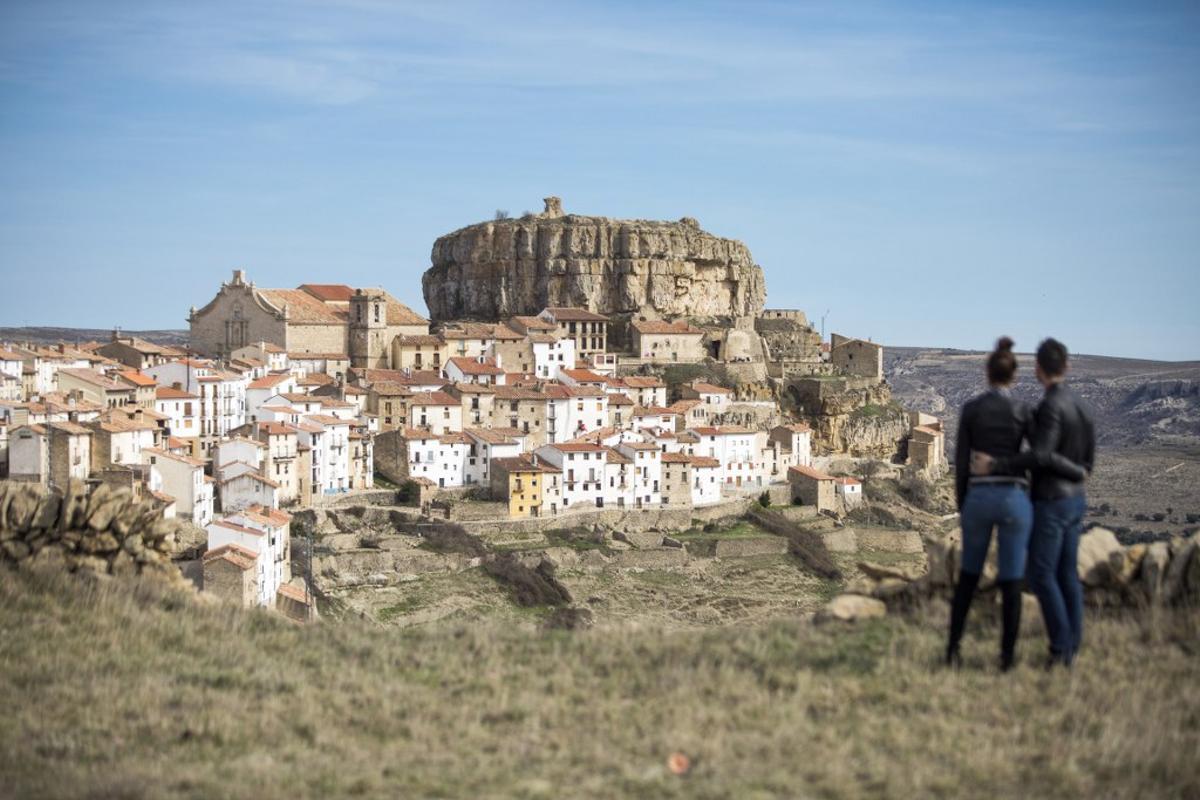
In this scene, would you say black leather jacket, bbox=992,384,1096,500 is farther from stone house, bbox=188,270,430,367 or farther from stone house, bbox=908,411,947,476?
stone house, bbox=908,411,947,476

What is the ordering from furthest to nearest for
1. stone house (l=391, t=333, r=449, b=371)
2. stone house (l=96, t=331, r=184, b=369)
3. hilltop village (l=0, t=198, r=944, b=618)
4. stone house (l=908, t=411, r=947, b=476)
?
1. stone house (l=908, t=411, r=947, b=476)
2. stone house (l=391, t=333, r=449, b=371)
3. stone house (l=96, t=331, r=184, b=369)
4. hilltop village (l=0, t=198, r=944, b=618)

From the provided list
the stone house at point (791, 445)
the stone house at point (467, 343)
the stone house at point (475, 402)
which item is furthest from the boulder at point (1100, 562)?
the stone house at point (467, 343)

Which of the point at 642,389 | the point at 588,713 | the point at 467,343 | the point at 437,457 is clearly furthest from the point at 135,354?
the point at 588,713

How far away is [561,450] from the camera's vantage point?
→ 4616cm

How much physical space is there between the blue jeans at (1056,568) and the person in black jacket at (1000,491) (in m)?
0.09

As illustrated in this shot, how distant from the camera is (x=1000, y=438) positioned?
8.59 metres

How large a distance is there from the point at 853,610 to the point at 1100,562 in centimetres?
175

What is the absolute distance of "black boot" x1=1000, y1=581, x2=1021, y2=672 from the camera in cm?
855

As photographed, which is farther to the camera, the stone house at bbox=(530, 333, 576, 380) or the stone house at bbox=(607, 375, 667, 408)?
the stone house at bbox=(530, 333, 576, 380)

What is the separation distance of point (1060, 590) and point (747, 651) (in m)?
2.14

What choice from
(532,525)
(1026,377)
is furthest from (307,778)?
(1026,377)

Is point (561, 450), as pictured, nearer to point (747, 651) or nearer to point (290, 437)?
point (290, 437)

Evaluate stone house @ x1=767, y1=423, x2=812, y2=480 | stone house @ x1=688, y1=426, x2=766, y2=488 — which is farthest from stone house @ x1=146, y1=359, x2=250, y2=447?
stone house @ x1=767, y1=423, x2=812, y2=480

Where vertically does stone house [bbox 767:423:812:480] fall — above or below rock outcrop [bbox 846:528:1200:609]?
below
